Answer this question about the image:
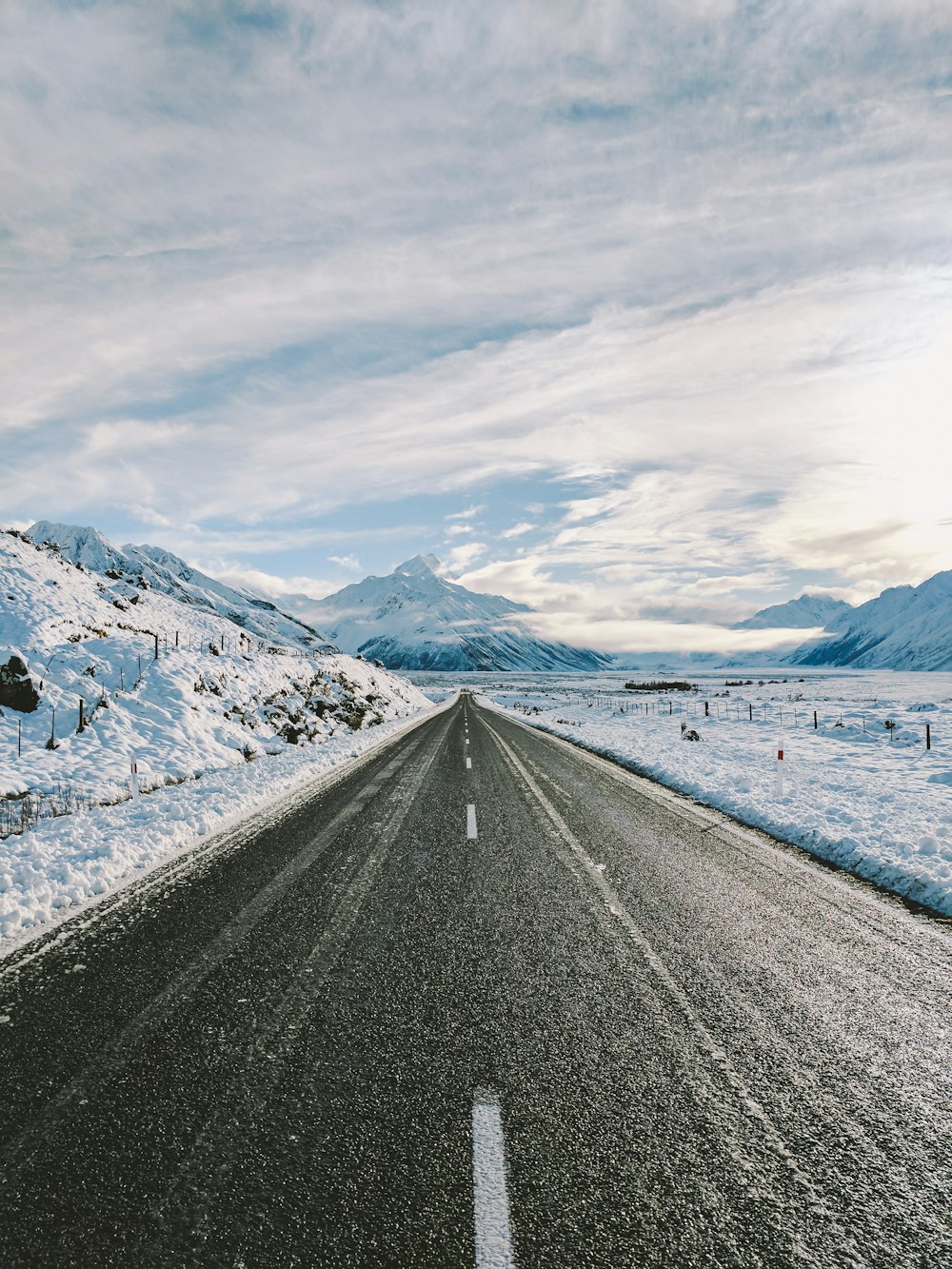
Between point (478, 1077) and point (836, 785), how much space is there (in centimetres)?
1260

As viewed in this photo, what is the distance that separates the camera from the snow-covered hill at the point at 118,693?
46.7ft

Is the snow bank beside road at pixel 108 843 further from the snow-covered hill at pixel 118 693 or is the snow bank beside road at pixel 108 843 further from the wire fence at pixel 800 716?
the wire fence at pixel 800 716

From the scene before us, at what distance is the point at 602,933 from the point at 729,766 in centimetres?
1236

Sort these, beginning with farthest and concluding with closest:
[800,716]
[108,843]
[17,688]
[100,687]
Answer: [800,716] < [100,687] < [17,688] < [108,843]

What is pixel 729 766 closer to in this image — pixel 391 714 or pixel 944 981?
pixel 944 981

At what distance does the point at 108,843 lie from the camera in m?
8.19

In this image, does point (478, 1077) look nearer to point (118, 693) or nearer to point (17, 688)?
point (17, 688)

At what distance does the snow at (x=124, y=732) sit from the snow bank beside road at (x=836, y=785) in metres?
8.58

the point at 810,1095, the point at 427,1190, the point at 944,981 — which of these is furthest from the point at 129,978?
the point at 944,981

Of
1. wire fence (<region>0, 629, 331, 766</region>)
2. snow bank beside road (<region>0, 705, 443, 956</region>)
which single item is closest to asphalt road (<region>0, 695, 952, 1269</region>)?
snow bank beside road (<region>0, 705, 443, 956</region>)

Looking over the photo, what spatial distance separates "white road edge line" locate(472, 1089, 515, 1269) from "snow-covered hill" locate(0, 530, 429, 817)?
898 centimetres

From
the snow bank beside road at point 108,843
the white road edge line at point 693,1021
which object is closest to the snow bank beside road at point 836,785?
the white road edge line at point 693,1021

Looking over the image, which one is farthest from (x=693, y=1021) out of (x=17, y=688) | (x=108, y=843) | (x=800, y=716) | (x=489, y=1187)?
(x=800, y=716)

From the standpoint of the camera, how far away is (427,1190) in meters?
2.69
